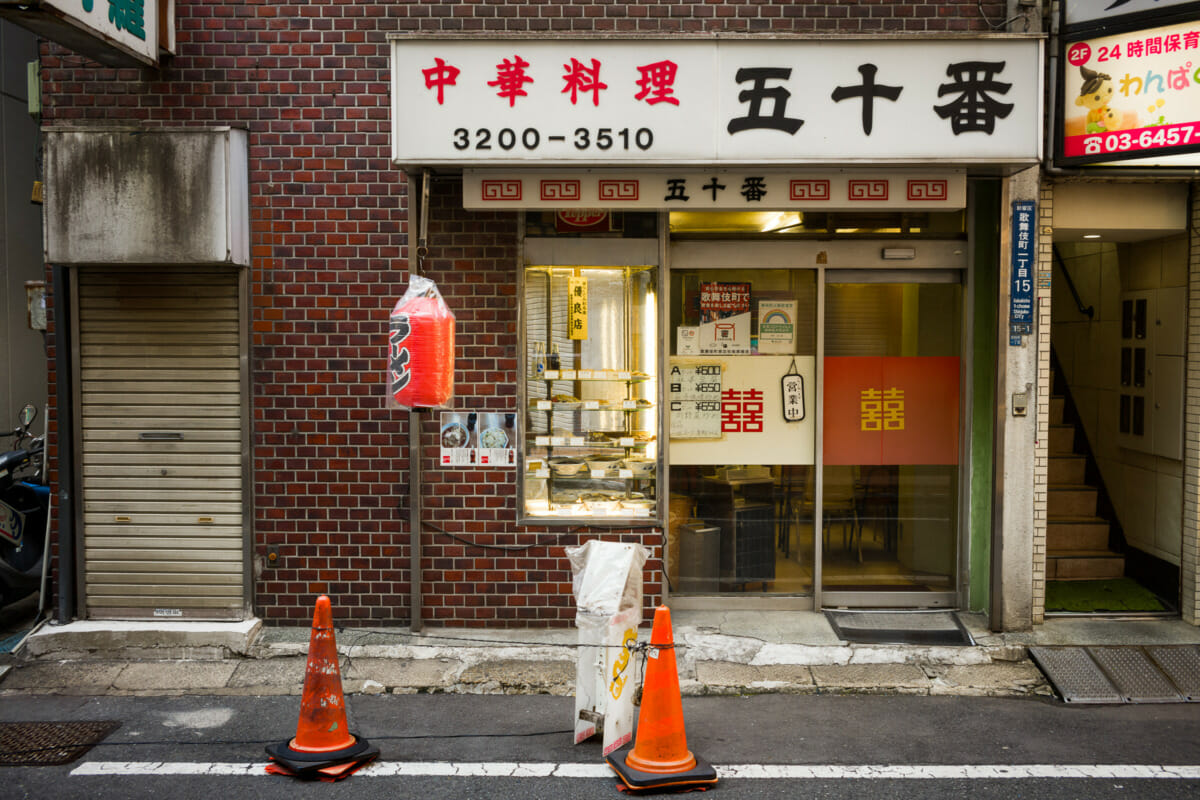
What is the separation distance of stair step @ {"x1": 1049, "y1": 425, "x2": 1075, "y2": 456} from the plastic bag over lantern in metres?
6.62

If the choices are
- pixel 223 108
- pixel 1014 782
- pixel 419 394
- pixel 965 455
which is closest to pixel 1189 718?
pixel 1014 782

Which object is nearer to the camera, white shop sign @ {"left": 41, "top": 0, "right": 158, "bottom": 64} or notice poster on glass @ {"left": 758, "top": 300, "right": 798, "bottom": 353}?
white shop sign @ {"left": 41, "top": 0, "right": 158, "bottom": 64}

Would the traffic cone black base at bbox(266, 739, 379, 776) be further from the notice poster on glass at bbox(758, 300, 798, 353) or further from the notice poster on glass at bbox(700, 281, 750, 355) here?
the notice poster on glass at bbox(758, 300, 798, 353)

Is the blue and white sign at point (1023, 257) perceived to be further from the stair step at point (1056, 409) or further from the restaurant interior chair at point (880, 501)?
the stair step at point (1056, 409)

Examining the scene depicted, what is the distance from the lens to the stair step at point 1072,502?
880 cm

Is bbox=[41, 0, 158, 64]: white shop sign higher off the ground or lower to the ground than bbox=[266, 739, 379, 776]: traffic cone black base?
higher

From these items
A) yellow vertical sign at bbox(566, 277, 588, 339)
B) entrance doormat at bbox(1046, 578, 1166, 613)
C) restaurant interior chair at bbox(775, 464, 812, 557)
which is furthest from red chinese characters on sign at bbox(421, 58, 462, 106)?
entrance doormat at bbox(1046, 578, 1166, 613)

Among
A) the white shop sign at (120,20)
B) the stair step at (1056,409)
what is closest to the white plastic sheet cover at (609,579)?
the white shop sign at (120,20)

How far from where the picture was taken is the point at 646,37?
648cm

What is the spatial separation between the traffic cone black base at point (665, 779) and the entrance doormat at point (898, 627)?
104 inches

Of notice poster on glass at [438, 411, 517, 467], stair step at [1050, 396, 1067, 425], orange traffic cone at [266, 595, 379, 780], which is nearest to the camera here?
orange traffic cone at [266, 595, 379, 780]

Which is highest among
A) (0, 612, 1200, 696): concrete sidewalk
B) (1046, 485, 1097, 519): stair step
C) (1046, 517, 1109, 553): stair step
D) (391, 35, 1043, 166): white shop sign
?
(391, 35, 1043, 166): white shop sign

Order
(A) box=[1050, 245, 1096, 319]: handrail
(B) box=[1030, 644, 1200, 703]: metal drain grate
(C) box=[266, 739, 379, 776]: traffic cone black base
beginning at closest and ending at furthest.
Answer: (C) box=[266, 739, 379, 776]: traffic cone black base, (B) box=[1030, 644, 1200, 703]: metal drain grate, (A) box=[1050, 245, 1096, 319]: handrail

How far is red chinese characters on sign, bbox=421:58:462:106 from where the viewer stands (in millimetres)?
6520
